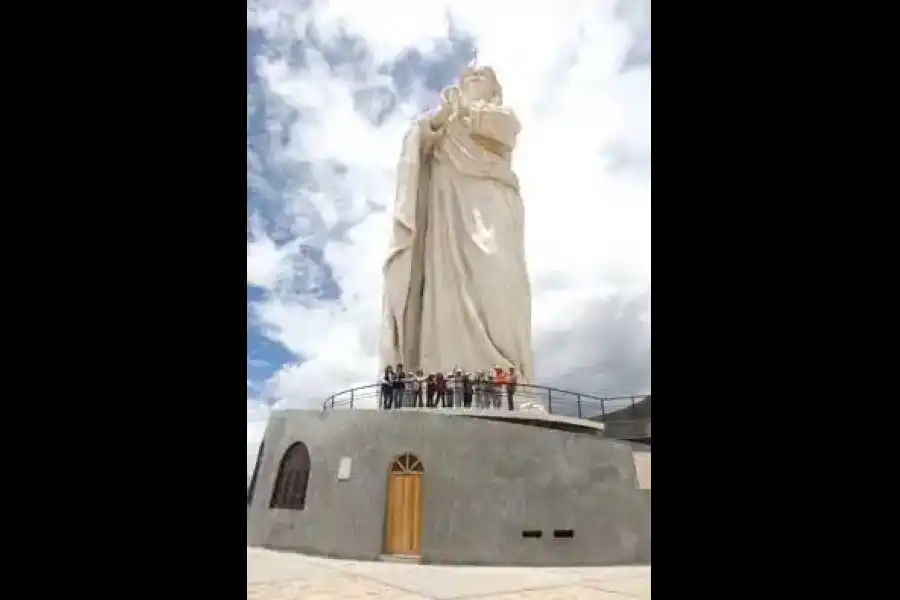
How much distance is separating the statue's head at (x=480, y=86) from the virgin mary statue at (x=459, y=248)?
48 mm

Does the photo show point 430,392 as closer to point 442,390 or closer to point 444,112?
point 442,390

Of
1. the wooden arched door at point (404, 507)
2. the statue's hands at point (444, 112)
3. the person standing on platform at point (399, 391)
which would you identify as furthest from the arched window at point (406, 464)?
the statue's hands at point (444, 112)

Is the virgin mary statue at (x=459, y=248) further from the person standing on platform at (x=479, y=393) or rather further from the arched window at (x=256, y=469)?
the arched window at (x=256, y=469)

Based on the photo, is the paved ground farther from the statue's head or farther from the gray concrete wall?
the statue's head

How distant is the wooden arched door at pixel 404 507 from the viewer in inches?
506

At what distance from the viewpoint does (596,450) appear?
544 inches

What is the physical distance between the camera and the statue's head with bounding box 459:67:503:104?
2055cm

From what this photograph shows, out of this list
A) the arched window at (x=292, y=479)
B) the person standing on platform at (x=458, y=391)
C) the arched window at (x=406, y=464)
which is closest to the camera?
the arched window at (x=406, y=464)

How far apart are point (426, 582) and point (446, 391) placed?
5.99 meters

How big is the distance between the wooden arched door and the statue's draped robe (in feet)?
18.0

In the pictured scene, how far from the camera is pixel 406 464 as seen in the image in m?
13.3

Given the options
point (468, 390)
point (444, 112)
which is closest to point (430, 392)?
point (468, 390)

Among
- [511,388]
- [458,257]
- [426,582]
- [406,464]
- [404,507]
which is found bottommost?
[426,582]
